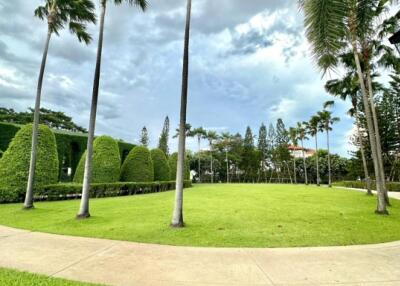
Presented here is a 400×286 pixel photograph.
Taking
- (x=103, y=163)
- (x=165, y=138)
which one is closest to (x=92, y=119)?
(x=103, y=163)

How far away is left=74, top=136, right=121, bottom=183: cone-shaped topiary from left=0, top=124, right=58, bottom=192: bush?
339cm

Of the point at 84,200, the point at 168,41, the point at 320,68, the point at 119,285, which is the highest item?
the point at 168,41

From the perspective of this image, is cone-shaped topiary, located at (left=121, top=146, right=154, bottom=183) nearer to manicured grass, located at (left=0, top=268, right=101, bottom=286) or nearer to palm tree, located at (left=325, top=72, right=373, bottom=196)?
palm tree, located at (left=325, top=72, right=373, bottom=196)

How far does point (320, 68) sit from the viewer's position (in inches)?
205

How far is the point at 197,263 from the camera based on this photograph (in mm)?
4742

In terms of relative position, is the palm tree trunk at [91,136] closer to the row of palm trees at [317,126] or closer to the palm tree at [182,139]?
the palm tree at [182,139]

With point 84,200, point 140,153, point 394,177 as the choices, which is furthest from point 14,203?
point 394,177

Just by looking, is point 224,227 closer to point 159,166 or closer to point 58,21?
point 58,21

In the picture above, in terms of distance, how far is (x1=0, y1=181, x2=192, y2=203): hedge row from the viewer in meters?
13.1

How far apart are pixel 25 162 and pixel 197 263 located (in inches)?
472

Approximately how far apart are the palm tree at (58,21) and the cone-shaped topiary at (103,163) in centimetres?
666

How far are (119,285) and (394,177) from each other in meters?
40.4

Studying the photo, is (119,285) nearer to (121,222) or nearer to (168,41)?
(121,222)

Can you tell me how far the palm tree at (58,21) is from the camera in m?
11.3
